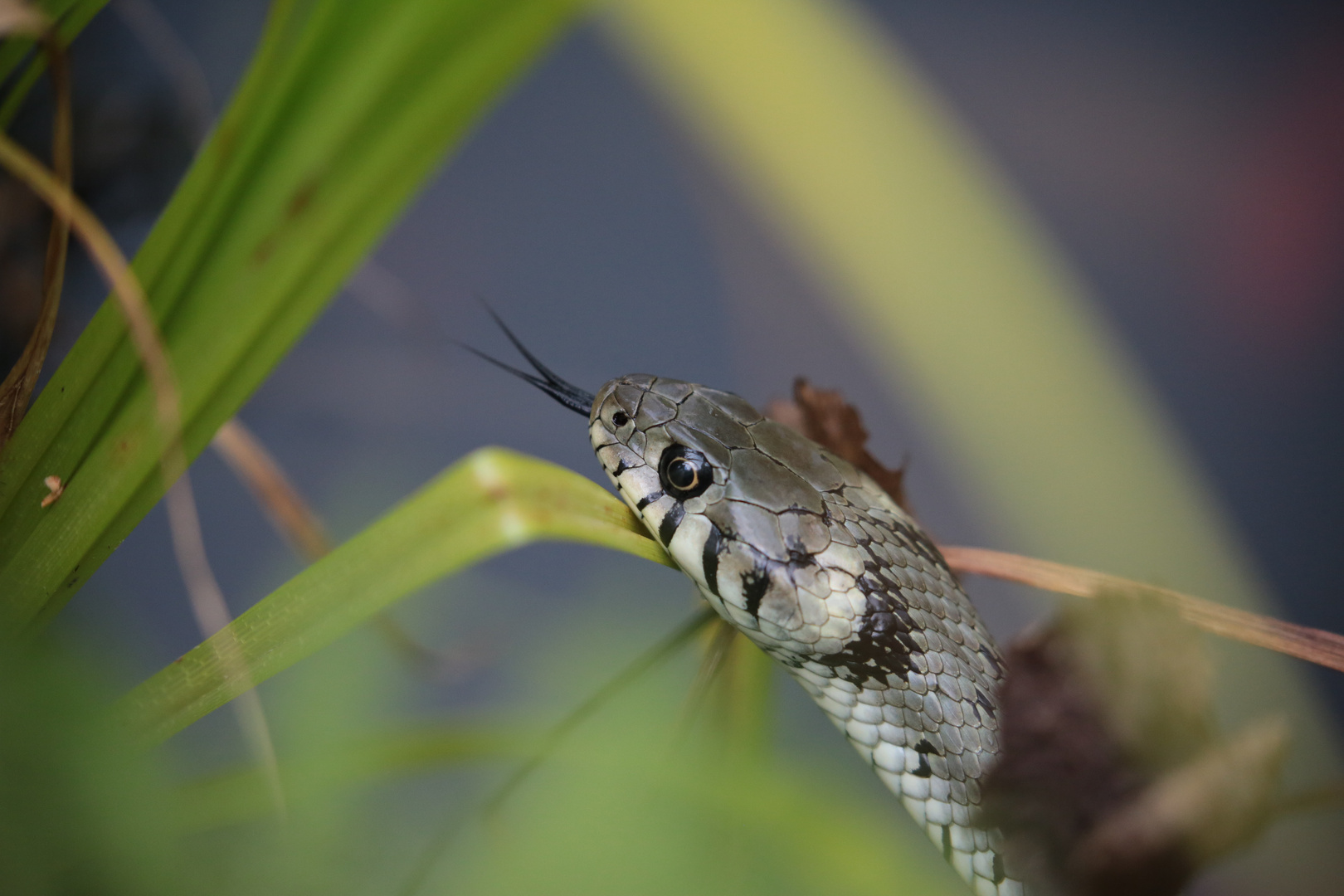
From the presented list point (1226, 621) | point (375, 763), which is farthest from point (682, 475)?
point (1226, 621)

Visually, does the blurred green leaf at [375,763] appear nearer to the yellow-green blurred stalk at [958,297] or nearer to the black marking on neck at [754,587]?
the black marking on neck at [754,587]

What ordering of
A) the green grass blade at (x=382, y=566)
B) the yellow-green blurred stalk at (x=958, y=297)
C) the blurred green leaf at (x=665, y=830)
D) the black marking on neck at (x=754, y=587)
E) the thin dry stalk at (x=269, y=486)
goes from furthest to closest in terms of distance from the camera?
the yellow-green blurred stalk at (x=958, y=297) → the thin dry stalk at (x=269, y=486) → the black marking on neck at (x=754, y=587) → the blurred green leaf at (x=665, y=830) → the green grass blade at (x=382, y=566)

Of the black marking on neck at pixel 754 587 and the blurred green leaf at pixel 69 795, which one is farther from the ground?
the black marking on neck at pixel 754 587

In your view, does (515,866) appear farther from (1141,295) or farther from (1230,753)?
(1141,295)

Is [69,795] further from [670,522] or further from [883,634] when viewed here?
[883,634]

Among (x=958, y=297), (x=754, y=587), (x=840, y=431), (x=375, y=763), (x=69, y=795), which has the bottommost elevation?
(x=69, y=795)

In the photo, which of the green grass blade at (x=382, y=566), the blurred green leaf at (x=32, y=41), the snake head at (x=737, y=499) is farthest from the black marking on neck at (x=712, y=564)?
the blurred green leaf at (x=32, y=41)

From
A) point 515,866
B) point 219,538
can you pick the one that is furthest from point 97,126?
point 515,866
